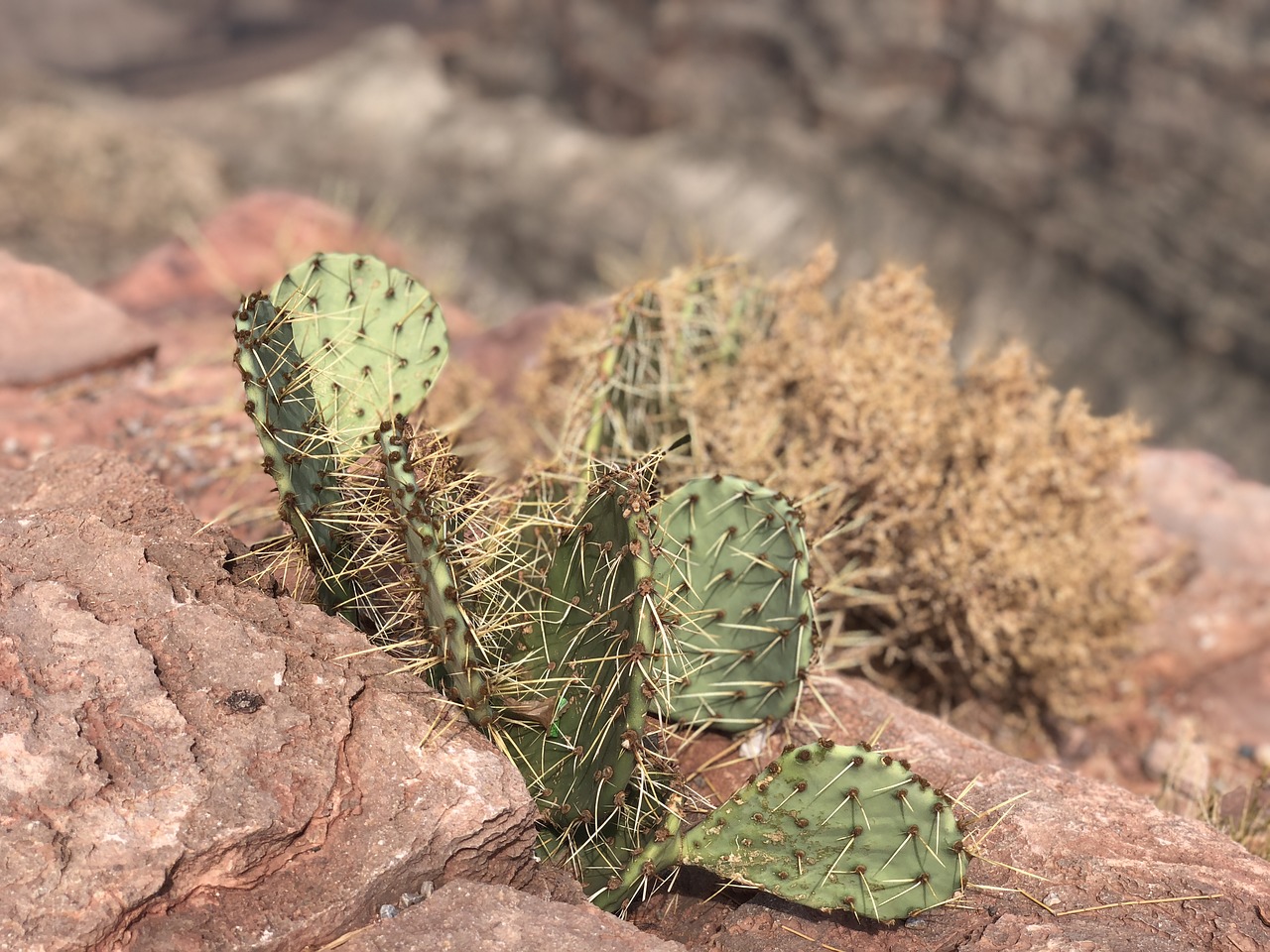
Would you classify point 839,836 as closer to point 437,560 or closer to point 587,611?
point 587,611

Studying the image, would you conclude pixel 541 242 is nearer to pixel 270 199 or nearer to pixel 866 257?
pixel 866 257

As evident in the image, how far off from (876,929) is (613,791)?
639 mm

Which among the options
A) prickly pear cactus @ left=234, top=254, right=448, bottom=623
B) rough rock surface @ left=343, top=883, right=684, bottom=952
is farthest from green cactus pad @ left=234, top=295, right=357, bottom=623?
rough rock surface @ left=343, top=883, right=684, bottom=952

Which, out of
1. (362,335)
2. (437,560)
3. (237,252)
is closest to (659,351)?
(362,335)

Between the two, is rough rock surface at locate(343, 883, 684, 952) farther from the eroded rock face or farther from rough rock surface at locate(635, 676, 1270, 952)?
rough rock surface at locate(635, 676, 1270, 952)

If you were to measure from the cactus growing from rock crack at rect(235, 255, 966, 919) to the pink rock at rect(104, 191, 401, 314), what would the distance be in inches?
125

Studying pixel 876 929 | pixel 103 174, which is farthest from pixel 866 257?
pixel 876 929

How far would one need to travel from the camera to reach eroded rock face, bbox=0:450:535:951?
6.57ft

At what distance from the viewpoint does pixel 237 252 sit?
609cm

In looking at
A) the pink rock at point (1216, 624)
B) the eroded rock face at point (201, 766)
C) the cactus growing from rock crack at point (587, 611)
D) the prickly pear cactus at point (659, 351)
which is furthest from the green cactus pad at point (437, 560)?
the pink rock at point (1216, 624)

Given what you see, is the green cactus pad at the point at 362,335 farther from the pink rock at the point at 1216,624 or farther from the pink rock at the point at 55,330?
the pink rock at the point at 1216,624

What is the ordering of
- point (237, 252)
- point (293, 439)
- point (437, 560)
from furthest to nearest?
point (237, 252), point (293, 439), point (437, 560)

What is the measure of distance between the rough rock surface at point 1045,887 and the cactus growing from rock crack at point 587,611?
13 cm

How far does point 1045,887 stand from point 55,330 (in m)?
4.10
